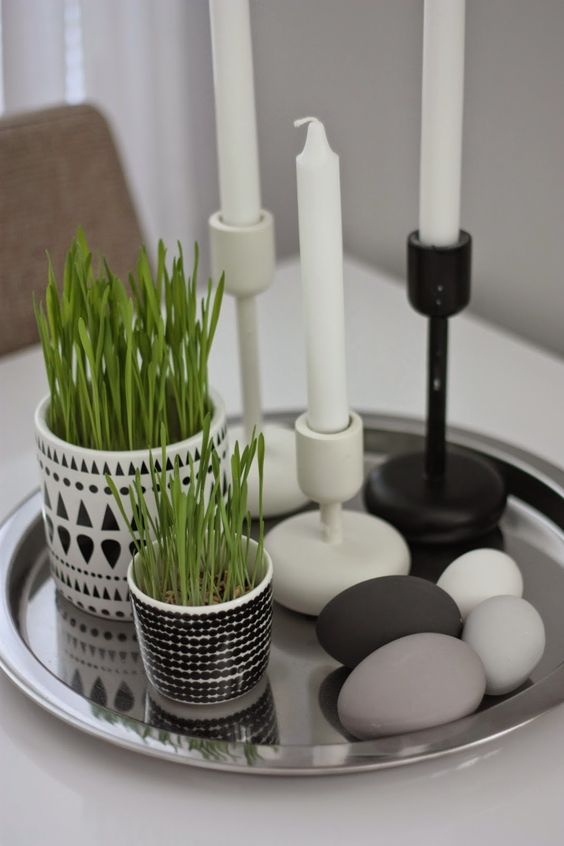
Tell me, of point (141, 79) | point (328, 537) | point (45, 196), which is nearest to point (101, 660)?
point (328, 537)

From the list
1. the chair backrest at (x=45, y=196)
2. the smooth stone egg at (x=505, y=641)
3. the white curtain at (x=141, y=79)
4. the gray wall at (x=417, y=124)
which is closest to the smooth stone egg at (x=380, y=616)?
the smooth stone egg at (x=505, y=641)

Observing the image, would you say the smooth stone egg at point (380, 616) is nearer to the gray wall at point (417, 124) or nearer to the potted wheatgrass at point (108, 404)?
the potted wheatgrass at point (108, 404)

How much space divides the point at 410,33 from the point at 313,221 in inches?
19.2

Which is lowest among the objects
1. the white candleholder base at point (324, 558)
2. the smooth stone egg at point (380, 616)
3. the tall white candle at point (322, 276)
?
the white candleholder base at point (324, 558)

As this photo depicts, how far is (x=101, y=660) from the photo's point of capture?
55 centimetres

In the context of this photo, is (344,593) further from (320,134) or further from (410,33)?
(410,33)

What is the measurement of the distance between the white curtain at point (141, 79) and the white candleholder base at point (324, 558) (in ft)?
2.46

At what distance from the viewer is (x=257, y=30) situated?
1040 millimetres

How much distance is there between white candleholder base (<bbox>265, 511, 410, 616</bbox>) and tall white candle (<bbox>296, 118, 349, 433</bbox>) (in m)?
0.08

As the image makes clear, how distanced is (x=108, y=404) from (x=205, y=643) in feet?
0.45

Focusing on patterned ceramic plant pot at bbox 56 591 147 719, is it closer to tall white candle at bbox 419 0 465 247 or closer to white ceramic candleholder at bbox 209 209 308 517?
white ceramic candleholder at bbox 209 209 308 517

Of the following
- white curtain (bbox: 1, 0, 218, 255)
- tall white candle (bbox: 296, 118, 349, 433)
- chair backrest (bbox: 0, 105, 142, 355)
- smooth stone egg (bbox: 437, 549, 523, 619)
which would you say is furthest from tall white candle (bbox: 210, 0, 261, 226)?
white curtain (bbox: 1, 0, 218, 255)

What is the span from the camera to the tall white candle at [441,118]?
55 cm

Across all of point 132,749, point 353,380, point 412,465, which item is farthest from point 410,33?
point 132,749
